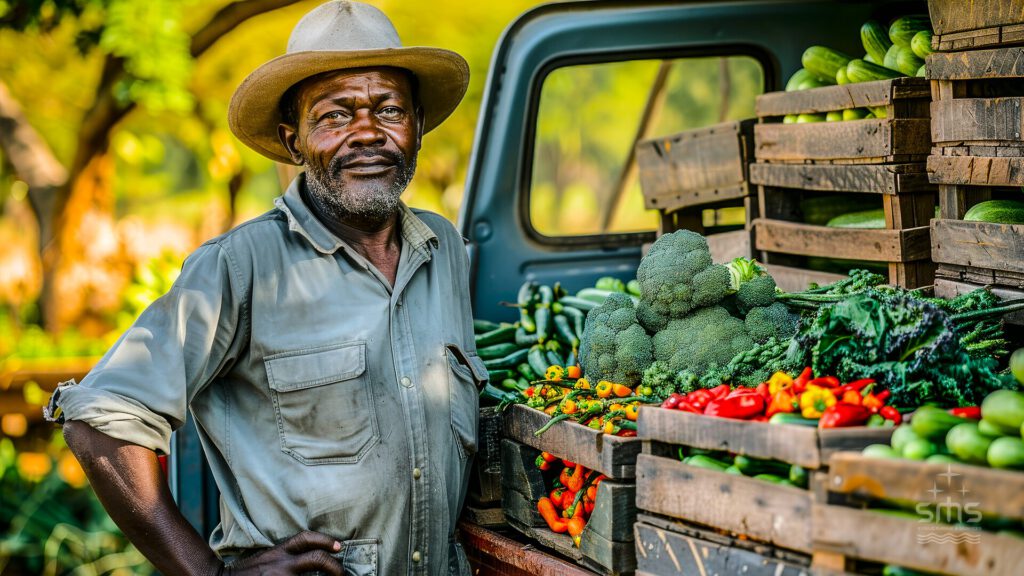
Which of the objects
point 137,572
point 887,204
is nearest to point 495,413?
point 887,204

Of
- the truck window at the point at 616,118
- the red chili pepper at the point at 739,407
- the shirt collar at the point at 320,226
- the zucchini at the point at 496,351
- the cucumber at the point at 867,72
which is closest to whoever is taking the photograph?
the red chili pepper at the point at 739,407

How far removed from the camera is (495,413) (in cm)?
366

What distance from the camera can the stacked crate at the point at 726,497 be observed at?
8.10 feet

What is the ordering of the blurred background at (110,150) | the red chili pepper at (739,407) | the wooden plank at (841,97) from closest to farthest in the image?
the red chili pepper at (739,407), the wooden plank at (841,97), the blurred background at (110,150)

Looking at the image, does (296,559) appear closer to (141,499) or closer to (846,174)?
(141,499)

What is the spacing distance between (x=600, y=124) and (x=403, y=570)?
2054 cm

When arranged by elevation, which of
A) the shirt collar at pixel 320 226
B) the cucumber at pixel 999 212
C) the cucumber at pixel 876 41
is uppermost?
the cucumber at pixel 876 41

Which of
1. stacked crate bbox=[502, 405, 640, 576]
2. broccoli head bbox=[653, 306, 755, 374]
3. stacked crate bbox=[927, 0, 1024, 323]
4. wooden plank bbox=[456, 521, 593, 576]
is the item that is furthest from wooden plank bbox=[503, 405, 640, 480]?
stacked crate bbox=[927, 0, 1024, 323]

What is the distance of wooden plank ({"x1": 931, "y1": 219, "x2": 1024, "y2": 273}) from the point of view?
10.9 ft

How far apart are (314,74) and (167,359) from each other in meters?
1.13

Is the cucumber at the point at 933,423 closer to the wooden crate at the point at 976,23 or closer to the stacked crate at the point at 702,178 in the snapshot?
the wooden crate at the point at 976,23

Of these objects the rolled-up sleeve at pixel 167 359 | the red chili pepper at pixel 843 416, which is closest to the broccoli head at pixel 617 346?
the red chili pepper at pixel 843 416

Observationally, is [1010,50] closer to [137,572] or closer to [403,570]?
[403,570]

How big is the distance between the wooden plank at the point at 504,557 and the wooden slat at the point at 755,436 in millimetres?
590
